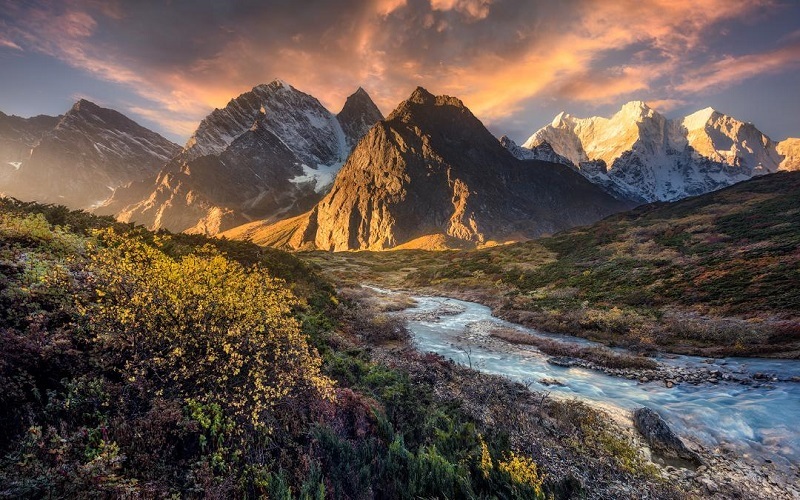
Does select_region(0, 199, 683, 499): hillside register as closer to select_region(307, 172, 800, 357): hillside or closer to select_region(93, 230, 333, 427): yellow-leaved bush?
select_region(93, 230, 333, 427): yellow-leaved bush

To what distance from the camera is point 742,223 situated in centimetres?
4700

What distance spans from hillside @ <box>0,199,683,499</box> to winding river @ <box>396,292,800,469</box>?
3701 millimetres

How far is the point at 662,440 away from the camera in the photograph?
434 inches

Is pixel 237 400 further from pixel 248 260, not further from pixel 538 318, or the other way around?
pixel 538 318

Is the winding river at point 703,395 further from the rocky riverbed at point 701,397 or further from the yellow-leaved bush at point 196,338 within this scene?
the yellow-leaved bush at point 196,338

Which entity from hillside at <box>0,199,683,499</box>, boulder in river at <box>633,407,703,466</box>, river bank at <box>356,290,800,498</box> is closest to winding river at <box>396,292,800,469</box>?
river bank at <box>356,290,800,498</box>

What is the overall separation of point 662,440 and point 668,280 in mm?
28811

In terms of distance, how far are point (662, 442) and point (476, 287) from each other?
129ft

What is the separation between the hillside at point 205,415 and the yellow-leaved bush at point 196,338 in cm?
4

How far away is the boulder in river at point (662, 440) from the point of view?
1033 cm

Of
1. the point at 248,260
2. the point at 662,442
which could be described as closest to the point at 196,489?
the point at 662,442

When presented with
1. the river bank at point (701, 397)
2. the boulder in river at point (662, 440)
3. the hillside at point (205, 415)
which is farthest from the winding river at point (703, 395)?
the hillside at point (205, 415)

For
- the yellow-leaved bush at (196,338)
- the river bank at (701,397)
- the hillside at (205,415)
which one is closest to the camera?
the hillside at (205,415)

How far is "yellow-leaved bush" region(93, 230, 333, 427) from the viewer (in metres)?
6.70
